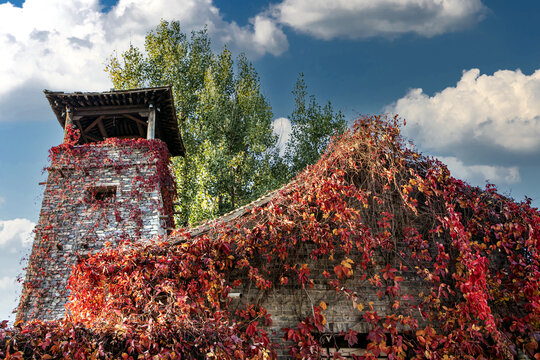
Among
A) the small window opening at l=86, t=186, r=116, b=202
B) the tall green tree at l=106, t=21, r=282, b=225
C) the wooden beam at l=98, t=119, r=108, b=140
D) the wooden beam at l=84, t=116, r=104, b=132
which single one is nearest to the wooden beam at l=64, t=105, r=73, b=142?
the wooden beam at l=84, t=116, r=104, b=132

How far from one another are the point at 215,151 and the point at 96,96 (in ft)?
20.9

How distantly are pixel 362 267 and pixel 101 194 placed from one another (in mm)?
9171

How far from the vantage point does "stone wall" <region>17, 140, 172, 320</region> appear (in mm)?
10680

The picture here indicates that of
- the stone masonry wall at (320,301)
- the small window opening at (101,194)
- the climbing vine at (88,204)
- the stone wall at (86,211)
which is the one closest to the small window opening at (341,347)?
the stone masonry wall at (320,301)

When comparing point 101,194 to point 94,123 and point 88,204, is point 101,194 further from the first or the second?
point 94,123

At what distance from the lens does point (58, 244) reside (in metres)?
11.1

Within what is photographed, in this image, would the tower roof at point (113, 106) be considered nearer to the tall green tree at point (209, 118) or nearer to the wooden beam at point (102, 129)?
the wooden beam at point (102, 129)

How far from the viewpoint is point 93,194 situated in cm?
1184

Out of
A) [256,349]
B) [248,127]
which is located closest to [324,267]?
[256,349]

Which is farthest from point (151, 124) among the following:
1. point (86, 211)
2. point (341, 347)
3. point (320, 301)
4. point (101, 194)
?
point (341, 347)

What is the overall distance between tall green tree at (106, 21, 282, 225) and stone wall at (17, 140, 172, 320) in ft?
16.3

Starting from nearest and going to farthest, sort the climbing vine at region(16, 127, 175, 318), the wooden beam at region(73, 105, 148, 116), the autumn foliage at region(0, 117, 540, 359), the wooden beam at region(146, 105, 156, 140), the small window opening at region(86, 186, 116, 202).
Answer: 1. the autumn foliage at region(0, 117, 540, 359)
2. the climbing vine at region(16, 127, 175, 318)
3. the small window opening at region(86, 186, 116, 202)
4. the wooden beam at region(146, 105, 156, 140)
5. the wooden beam at region(73, 105, 148, 116)

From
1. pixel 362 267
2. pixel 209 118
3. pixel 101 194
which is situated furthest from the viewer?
pixel 209 118

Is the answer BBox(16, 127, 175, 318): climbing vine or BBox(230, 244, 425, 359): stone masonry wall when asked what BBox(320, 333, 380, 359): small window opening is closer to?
BBox(230, 244, 425, 359): stone masonry wall
